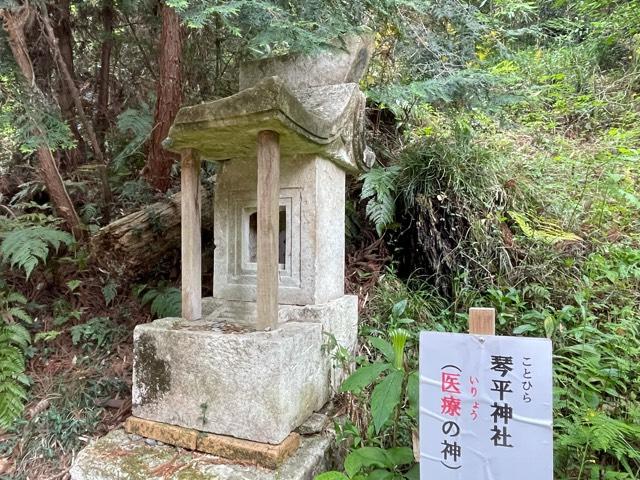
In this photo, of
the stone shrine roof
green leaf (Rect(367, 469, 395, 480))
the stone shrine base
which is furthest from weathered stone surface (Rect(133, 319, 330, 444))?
the stone shrine roof

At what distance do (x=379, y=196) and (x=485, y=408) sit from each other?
2066mm

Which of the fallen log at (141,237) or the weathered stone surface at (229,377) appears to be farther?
the fallen log at (141,237)

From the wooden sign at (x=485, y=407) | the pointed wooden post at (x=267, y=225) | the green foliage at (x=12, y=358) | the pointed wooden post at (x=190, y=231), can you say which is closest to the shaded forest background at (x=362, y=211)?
the green foliage at (x=12, y=358)

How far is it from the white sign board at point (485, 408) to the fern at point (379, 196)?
1803mm

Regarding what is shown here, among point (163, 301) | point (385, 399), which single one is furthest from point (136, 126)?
point (385, 399)

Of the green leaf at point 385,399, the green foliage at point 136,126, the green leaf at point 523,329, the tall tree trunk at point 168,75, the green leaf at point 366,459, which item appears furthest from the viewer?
the green foliage at point 136,126

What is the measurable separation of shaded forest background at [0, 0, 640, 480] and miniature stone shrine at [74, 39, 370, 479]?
1.02 feet

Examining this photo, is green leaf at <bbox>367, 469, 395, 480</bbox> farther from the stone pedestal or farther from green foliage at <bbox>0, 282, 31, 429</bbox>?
green foliage at <bbox>0, 282, 31, 429</bbox>

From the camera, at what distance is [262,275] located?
2072 millimetres

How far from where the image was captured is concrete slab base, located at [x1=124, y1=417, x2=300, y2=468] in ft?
6.15

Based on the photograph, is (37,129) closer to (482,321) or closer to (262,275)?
(262,275)

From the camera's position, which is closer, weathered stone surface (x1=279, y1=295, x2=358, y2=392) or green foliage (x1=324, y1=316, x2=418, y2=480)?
green foliage (x1=324, y1=316, x2=418, y2=480)

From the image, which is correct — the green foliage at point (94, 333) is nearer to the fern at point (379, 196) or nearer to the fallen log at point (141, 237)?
the fallen log at point (141, 237)

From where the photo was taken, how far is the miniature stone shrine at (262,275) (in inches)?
76.0
